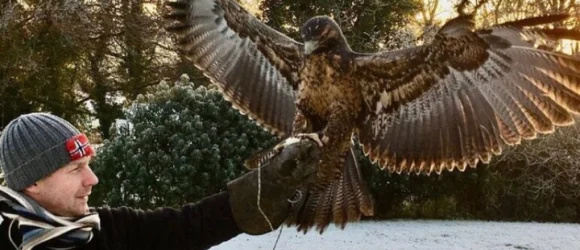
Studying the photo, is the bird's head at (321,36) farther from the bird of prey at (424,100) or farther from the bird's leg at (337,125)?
the bird's leg at (337,125)

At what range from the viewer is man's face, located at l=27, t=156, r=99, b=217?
2309 mm

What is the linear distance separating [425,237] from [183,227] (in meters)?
7.99

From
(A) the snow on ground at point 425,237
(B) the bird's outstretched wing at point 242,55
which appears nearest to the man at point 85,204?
(B) the bird's outstretched wing at point 242,55

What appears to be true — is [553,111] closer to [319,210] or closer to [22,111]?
[319,210]

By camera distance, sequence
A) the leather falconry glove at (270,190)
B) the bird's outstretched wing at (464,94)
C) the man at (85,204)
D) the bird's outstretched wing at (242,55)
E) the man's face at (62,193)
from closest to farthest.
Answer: the man at (85,204), the man's face at (62,193), the leather falconry glove at (270,190), the bird's outstretched wing at (464,94), the bird's outstretched wing at (242,55)

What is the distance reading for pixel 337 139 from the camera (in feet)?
12.1

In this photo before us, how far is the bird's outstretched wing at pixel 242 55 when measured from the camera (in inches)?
174

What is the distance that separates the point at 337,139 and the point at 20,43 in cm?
1238

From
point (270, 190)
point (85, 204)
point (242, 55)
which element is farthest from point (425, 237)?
point (85, 204)

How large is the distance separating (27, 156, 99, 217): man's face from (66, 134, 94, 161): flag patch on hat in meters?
0.02

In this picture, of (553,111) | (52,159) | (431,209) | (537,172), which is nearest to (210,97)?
(431,209)

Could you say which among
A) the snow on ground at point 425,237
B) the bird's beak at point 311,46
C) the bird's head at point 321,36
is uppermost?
the bird's head at point 321,36

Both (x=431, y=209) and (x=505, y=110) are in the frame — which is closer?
(x=505, y=110)

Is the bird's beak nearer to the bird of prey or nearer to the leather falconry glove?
the bird of prey
